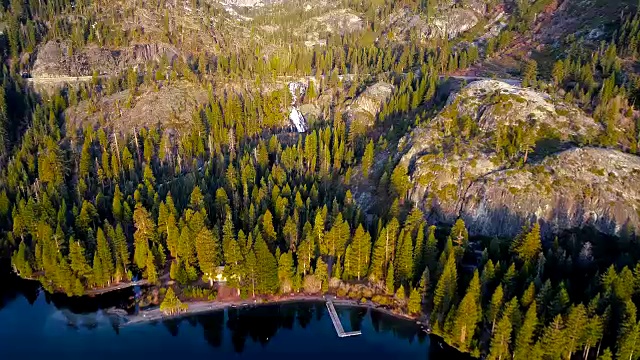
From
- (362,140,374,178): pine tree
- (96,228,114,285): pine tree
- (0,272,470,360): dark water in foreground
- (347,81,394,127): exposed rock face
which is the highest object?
(347,81,394,127): exposed rock face

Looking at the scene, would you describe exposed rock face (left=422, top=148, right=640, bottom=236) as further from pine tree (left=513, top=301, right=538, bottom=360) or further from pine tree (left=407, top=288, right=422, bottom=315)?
pine tree (left=513, top=301, right=538, bottom=360)

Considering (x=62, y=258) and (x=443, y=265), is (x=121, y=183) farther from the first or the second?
(x=443, y=265)

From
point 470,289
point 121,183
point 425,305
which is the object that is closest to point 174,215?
point 121,183

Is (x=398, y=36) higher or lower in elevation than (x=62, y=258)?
higher

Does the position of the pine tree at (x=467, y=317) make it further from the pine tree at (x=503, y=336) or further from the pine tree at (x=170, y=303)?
the pine tree at (x=170, y=303)

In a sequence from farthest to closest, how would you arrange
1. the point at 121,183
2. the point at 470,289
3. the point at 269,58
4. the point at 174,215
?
the point at 269,58
the point at 121,183
the point at 174,215
the point at 470,289

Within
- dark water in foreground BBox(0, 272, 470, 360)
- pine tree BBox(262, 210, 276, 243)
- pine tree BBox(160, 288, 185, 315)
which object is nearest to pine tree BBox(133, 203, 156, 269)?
dark water in foreground BBox(0, 272, 470, 360)

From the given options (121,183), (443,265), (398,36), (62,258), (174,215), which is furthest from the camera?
(398,36)

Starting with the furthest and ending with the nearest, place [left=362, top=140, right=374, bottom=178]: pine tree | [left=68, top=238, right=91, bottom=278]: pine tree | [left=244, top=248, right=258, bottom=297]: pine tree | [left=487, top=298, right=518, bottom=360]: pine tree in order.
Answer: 1. [left=362, top=140, right=374, bottom=178]: pine tree
2. [left=68, top=238, right=91, bottom=278]: pine tree
3. [left=244, top=248, right=258, bottom=297]: pine tree
4. [left=487, top=298, right=518, bottom=360]: pine tree
